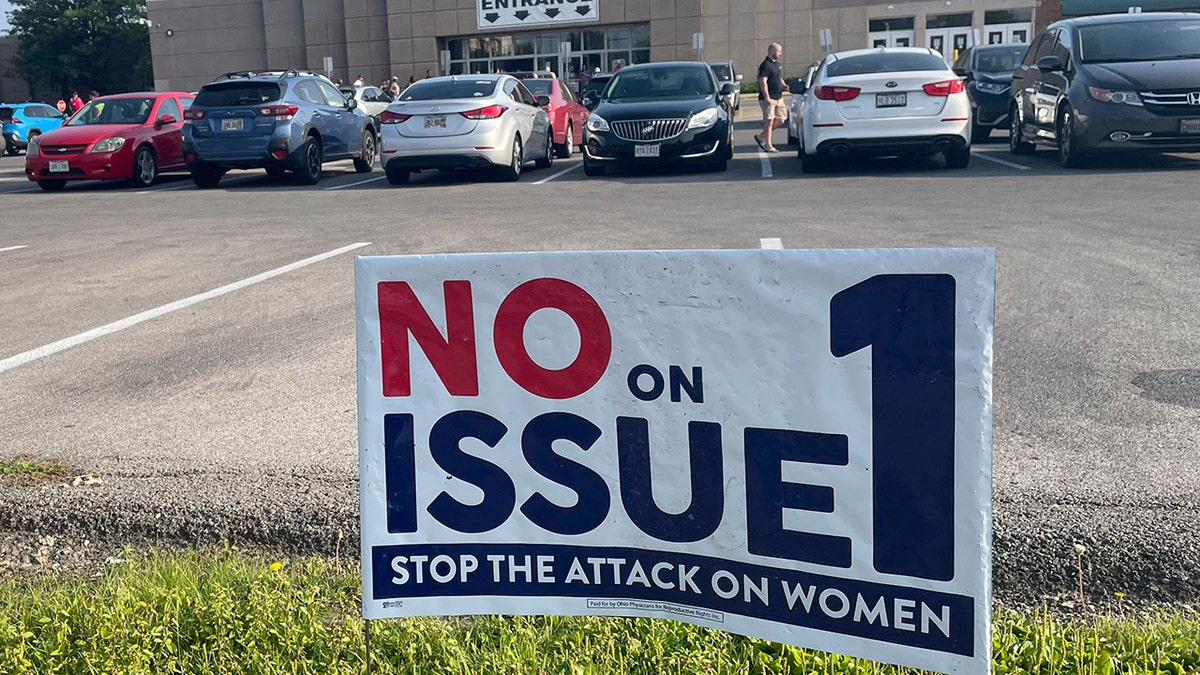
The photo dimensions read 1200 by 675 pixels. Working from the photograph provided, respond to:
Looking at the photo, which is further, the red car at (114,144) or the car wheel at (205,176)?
the red car at (114,144)

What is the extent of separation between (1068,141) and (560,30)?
40.5 metres

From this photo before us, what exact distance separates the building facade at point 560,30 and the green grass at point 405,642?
146 ft

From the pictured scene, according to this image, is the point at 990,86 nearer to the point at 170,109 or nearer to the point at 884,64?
the point at 884,64

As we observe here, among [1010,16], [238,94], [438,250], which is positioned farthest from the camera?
[1010,16]

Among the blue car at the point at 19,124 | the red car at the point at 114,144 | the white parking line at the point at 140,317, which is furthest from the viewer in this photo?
the blue car at the point at 19,124

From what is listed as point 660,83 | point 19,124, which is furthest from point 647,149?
point 19,124

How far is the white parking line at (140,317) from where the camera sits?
591 cm

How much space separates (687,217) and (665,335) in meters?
8.73

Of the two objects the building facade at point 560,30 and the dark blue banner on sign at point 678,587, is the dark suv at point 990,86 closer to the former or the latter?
the dark blue banner on sign at point 678,587

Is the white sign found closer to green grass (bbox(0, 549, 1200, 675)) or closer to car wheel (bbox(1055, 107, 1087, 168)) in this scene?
car wheel (bbox(1055, 107, 1087, 168))

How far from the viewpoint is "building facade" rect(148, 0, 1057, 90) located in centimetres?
5006

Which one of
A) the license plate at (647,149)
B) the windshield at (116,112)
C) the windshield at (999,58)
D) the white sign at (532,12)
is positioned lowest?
the license plate at (647,149)

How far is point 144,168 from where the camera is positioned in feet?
58.5

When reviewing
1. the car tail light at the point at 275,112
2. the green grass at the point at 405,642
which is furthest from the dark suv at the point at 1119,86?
the green grass at the point at 405,642
